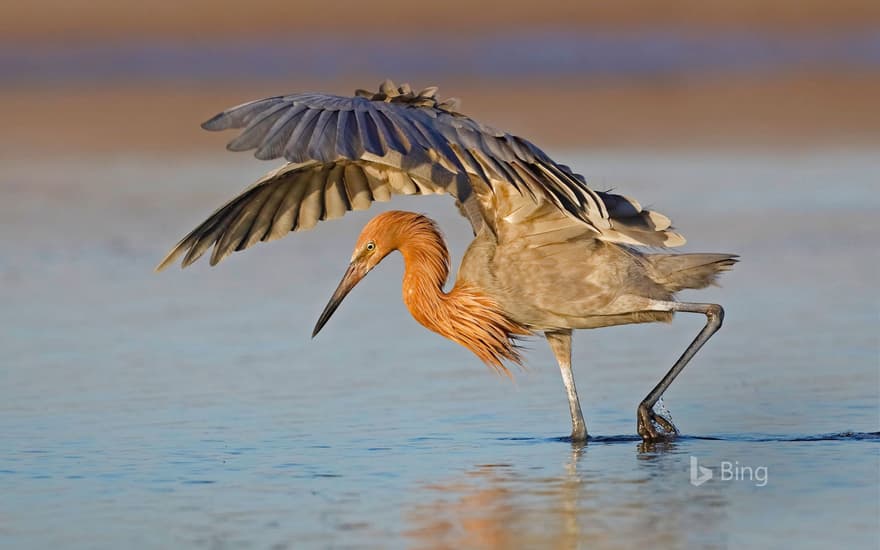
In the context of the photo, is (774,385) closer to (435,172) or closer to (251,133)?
(435,172)

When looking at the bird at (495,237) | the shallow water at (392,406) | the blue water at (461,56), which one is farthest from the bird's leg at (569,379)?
the blue water at (461,56)

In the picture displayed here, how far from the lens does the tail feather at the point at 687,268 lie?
9.20 metres

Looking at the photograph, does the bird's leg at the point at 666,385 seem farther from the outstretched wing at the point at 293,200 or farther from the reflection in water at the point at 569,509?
the outstretched wing at the point at 293,200

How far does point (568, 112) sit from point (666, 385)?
15260mm

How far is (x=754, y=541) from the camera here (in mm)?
6727

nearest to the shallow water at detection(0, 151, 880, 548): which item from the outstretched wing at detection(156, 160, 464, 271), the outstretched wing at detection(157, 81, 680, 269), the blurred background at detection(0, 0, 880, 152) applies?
the outstretched wing at detection(156, 160, 464, 271)

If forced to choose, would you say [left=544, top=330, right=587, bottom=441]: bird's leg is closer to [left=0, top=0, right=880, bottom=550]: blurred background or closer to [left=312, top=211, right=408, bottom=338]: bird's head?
[left=0, top=0, right=880, bottom=550]: blurred background

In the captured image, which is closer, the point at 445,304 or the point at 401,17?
the point at 445,304

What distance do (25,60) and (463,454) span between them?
75.8ft

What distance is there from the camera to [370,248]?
971cm

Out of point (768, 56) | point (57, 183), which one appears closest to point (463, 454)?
point (57, 183)

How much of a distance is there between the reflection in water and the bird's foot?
0.55 m

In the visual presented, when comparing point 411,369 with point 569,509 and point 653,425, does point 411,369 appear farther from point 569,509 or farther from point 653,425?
point 569,509

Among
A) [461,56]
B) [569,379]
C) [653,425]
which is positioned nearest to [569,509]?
[653,425]
